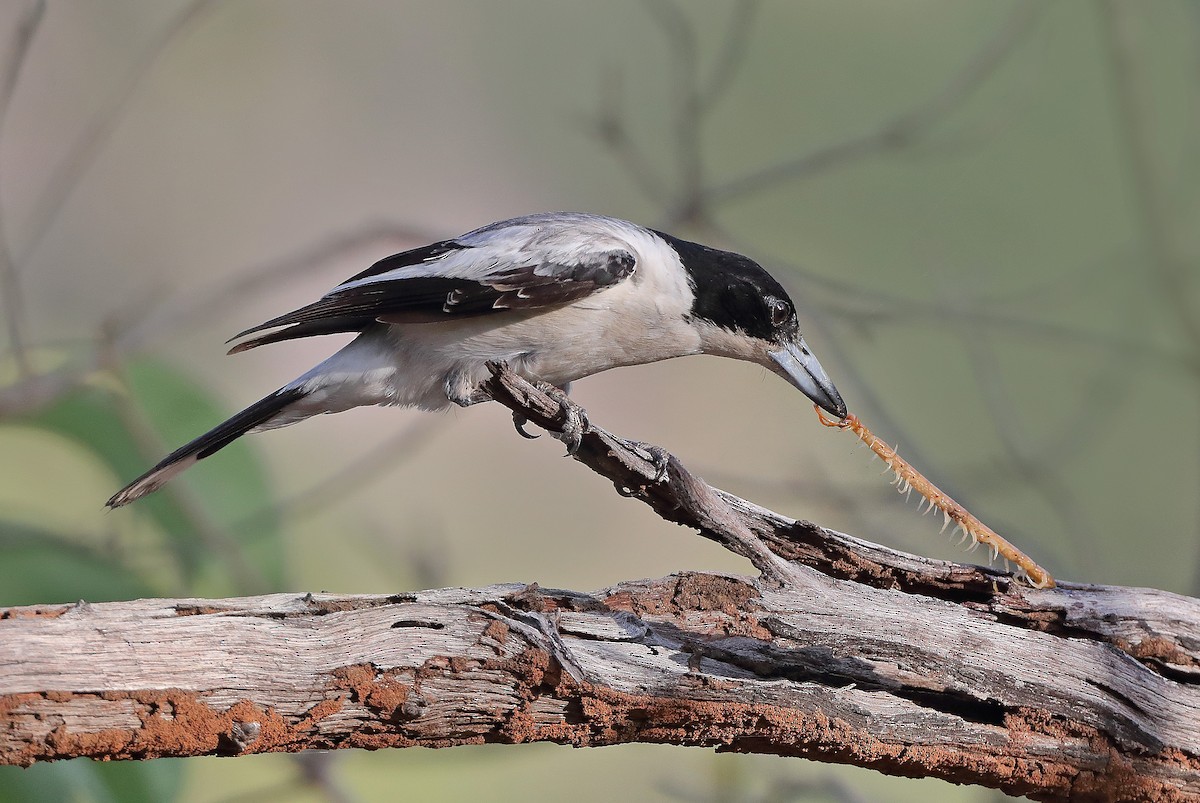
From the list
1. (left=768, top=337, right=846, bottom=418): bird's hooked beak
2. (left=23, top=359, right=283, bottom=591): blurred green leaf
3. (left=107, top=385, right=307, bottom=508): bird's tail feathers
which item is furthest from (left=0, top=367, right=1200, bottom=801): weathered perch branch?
(left=23, top=359, right=283, bottom=591): blurred green leaf

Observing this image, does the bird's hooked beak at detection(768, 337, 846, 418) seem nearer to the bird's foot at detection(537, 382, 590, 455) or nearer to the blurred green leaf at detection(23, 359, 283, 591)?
the bird's foot at detection(537, 382, 590, 455)

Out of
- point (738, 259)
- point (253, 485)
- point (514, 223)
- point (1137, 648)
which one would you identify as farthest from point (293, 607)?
point (253, 485)

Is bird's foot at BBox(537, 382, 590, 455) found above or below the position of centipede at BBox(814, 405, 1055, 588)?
below

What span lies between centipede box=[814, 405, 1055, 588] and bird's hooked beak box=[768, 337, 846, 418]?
0.02m

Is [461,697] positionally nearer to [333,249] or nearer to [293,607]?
[293,607]

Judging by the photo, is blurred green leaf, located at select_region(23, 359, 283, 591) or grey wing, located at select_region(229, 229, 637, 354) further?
blurred green leaf, located at select_region(23, 359, 283, 591)

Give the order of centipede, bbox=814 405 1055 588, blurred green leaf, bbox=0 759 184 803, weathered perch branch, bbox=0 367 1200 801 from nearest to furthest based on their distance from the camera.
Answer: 1. weathered perch branch, bbox=0 367 1200 801
2. centipede, bbox=814 405 1055 588
3. blurred green leaf, bbox=0 759 184 803

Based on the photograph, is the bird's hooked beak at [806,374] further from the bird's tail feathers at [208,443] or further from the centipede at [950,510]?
the bird's tail feathers at [208,443]

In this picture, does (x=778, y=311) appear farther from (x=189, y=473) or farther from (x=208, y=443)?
(x=189, y=473)

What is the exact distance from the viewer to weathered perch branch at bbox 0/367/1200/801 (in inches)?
41.4

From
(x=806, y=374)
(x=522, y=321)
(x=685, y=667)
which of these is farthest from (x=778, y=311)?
(x=685, y=667)

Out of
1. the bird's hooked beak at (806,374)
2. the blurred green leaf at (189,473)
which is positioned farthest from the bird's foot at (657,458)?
the blurred green leaf at (189,473)

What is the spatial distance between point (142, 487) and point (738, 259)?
0.93 meters

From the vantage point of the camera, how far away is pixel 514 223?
5.60 feet
